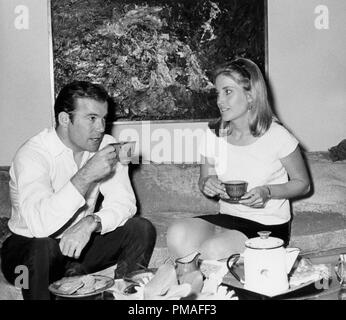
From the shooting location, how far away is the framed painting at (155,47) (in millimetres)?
3236

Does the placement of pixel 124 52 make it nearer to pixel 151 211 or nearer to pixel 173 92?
pixel 173 92

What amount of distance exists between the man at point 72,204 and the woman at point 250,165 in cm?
23

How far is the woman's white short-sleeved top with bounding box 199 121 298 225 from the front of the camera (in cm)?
216

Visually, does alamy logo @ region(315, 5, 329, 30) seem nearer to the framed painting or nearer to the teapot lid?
the framed painting

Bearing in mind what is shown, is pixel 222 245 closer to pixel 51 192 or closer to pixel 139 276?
pixel 139 276

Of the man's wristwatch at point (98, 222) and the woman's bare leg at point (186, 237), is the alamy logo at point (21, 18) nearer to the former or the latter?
the man's wristwatch at point (98, 222)

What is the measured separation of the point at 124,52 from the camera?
10.7 ft

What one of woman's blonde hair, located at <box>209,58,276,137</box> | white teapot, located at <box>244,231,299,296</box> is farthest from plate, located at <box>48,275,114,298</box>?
woman's blonde hair, located at <box>209,58,276,137</box>

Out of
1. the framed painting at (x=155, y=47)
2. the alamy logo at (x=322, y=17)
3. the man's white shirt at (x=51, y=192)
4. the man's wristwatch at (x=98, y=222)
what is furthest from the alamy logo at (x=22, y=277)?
the alamy logo at (x=322, y=17)

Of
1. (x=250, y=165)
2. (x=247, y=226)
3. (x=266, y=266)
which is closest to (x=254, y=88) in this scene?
(x=250, y=165)

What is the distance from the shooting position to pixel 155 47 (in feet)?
10.8
